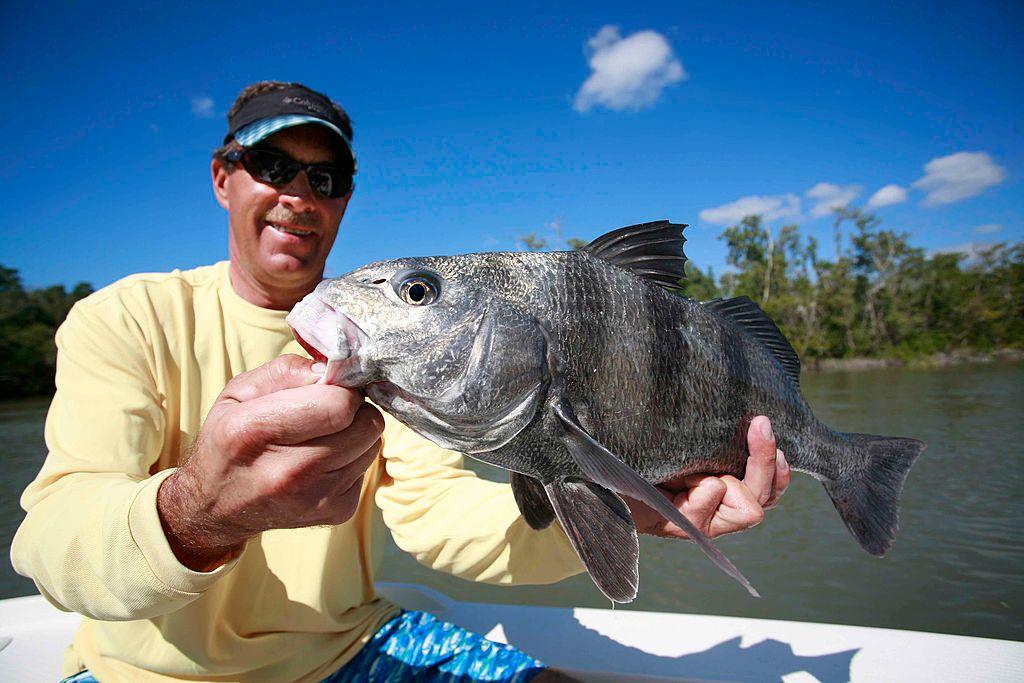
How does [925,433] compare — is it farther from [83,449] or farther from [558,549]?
[83,449]

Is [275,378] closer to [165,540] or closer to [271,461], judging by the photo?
[271,461]

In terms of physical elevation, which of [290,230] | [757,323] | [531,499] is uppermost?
[290,230]

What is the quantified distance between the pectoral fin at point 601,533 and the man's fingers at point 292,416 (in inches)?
29.7

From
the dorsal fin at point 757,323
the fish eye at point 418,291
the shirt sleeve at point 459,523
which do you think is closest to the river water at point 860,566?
the shirt sleeve at point 459,523

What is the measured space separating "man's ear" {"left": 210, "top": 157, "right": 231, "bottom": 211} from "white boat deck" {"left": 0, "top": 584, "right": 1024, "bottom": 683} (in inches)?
114

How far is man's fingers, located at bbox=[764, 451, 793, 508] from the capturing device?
7.20ft

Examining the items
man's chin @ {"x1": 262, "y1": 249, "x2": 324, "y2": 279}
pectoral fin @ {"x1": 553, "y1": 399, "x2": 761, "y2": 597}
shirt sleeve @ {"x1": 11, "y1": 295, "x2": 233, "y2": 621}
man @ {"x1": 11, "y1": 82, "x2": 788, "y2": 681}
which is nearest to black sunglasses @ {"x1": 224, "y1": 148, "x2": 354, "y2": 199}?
man @ {"x1": 11, "y1": 82, "x2": 788, "y2": 681}

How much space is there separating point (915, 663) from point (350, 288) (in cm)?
385

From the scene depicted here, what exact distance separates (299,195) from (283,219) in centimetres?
17

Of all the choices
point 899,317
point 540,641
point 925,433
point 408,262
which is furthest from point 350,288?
point 899,317

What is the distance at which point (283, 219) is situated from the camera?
9.38ft

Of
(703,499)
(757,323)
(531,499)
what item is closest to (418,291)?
(531,499)

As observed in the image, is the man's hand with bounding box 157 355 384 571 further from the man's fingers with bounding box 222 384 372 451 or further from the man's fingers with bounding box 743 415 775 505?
the man's fingers with bounding box 743 415 775 505

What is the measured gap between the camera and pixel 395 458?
2.91m
